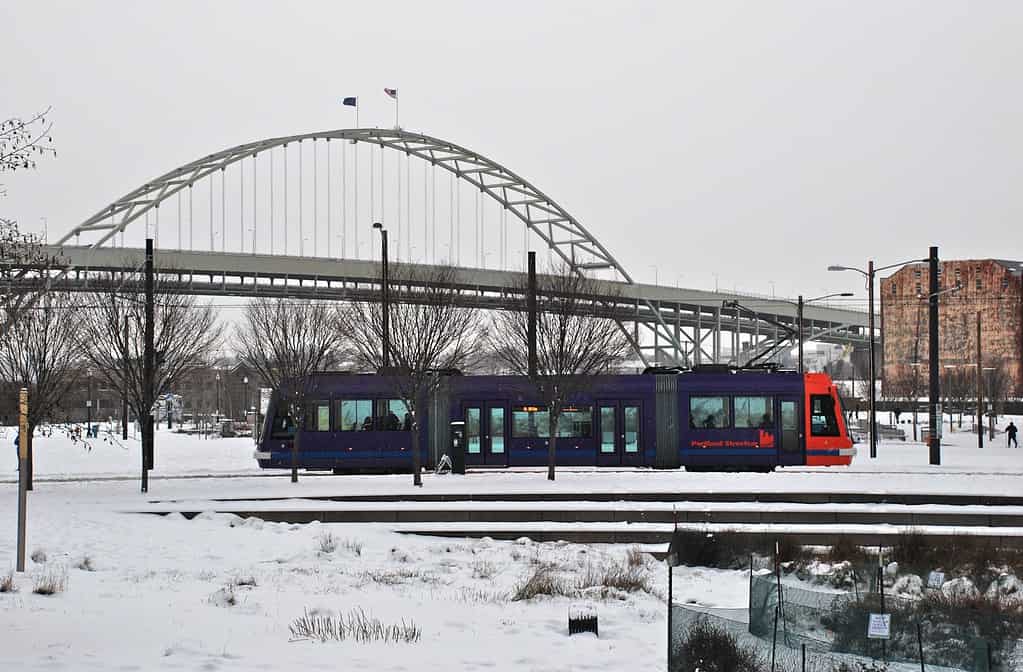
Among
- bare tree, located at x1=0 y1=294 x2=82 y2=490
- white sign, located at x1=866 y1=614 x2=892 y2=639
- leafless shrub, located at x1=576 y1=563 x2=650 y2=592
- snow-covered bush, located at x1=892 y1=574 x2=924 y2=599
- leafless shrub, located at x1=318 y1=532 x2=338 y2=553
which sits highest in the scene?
bare tree, located at x1=0 y1=294 x2=82 y2=490

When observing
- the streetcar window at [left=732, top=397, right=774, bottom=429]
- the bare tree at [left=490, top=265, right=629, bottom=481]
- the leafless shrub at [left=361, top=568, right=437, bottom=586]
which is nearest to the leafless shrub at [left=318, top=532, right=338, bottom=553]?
the leafless shrub at [left=361, top=568, right=437, bottom=586]

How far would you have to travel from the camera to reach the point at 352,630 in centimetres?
Answer: 1144

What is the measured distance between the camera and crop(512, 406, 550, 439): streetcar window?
108 ft

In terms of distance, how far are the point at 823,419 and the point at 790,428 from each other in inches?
38.8

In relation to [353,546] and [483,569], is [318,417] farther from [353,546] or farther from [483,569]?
[483,569]

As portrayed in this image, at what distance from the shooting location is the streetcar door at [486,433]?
32.8 metres

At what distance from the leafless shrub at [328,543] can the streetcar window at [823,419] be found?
58.5 feet

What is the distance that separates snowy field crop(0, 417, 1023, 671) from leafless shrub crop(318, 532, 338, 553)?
0.08 m

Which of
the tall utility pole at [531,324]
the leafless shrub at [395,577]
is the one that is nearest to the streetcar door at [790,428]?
the tall utility pole at [531,324]

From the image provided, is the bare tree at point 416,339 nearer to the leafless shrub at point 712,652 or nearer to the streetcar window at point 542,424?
the streetcar window at point 542,424

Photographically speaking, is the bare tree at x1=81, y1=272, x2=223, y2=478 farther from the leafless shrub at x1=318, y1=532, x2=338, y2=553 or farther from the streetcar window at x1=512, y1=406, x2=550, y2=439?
the leafless shrub at x1=318, y1=532, x2=338, y2=553

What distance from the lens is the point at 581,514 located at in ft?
71.1


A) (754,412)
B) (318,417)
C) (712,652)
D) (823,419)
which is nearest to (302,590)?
(712,652)

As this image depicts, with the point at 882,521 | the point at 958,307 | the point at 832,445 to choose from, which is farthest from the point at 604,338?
the point at 958,307
